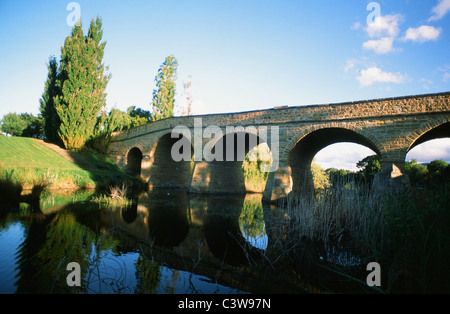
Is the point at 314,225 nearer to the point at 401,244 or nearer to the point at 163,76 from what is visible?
the point at 401,244

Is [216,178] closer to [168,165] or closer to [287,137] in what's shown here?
[168,165]

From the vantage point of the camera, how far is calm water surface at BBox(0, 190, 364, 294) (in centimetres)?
318

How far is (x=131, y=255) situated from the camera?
434cm

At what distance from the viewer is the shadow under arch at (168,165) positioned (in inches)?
826

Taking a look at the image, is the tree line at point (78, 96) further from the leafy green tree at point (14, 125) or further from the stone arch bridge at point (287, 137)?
the leafy green tree at point (14, 125)

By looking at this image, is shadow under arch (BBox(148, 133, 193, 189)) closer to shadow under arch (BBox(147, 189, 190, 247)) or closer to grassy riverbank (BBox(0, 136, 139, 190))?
grassy riverbank (BBox(0, 136, 139, 190))

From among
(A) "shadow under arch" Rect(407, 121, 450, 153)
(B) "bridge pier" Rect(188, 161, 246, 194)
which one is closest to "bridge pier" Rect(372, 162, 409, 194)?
(A) "shadow under arch" Rect(407, 121, 450, 153)

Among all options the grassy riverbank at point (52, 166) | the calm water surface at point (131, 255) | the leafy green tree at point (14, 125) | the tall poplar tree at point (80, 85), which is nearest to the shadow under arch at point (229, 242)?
the calm water surface at point (131, 255)

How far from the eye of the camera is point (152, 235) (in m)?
5.93

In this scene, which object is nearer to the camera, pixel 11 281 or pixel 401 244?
pixel 11 281

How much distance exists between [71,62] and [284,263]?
22.1 m

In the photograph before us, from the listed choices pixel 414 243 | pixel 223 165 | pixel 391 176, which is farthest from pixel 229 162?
pixel 414 243

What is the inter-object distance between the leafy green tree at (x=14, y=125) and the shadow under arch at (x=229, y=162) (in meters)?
30.6

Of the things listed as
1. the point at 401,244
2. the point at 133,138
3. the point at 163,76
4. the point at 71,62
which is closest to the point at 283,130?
the point at 401,244
